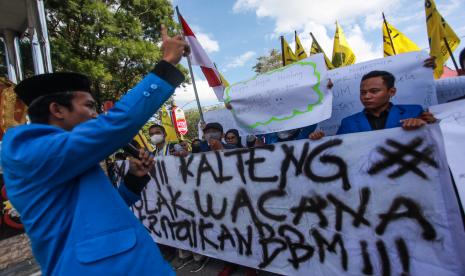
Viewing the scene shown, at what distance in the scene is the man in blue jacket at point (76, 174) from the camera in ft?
3.00

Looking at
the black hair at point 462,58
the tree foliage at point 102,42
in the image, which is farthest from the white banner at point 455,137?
the tree foliage at point 102,42

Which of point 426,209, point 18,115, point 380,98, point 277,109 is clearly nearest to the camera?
point 426,209

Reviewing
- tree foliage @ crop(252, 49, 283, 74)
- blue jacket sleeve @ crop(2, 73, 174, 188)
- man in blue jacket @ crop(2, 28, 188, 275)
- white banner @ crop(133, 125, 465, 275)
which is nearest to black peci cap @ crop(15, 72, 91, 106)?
man in blue jacket @ crop(2, 28, 188, 275)

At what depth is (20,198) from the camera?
3.24 ft

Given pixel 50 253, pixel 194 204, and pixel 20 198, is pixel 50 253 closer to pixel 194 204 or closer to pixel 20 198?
pixel 20 198

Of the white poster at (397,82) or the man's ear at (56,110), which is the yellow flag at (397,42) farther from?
the man's ear at (56,110)

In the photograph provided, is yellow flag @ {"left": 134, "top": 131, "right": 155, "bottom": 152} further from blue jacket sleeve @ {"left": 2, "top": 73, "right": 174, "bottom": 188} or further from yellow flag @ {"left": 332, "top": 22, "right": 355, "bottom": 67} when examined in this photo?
yellow flag @ {"left": 332, "top": 22, "right": 355, "bottom": 67}

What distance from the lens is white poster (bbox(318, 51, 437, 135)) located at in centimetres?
294

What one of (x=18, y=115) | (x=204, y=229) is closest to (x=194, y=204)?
(x=204, y=229)

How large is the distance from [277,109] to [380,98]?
0.96 metres

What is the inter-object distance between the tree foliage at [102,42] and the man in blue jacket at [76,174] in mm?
9829

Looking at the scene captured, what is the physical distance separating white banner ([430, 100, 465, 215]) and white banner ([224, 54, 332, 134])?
93cm

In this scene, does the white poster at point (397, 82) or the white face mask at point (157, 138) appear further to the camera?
the white face mask at point (157, 138)

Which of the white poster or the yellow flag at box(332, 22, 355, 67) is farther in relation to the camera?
the yellow flag at box(332, 22, 355, 67)
